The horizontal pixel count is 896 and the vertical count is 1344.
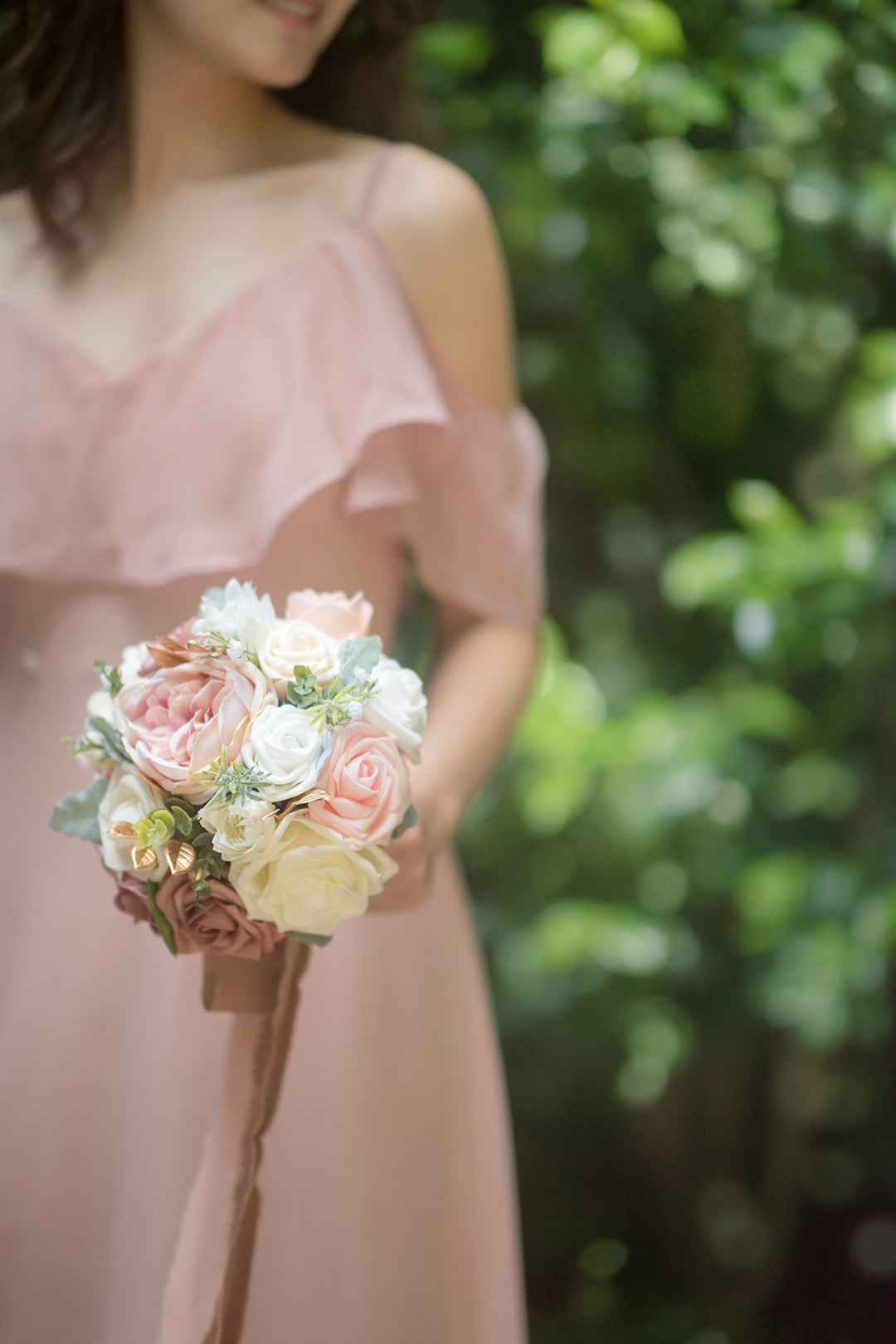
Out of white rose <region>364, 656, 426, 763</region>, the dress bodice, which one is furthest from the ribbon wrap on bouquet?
the dress bodice

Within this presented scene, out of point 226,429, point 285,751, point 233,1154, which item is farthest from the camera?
point 226,429

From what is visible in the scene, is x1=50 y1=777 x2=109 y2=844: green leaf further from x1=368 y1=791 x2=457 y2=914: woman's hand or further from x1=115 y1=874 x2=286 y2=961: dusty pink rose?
x1=368 y1=791 x2=457 y2=914: woman's hand

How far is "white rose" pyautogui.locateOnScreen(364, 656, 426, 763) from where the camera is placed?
0.60 meters

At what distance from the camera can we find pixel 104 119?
88 cm

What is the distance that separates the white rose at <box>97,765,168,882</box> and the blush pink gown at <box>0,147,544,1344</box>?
7.5 inches

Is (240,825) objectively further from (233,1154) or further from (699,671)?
(699,671)

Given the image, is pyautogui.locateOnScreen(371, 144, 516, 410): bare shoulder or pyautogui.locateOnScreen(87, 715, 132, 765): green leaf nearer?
pyautogui.locateOnScreen(87, 715, 132, 765): green leaf

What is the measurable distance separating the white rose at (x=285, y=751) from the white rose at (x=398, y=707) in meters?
0.03

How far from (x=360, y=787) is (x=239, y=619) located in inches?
4.1

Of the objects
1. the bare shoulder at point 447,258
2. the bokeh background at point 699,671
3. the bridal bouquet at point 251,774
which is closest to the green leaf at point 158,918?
the bridal bouquet at point 251,774

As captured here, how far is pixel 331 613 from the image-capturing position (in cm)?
65

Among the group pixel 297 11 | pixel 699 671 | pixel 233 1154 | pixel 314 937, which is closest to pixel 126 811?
pixel 314 937

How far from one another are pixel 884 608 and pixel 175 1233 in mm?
955

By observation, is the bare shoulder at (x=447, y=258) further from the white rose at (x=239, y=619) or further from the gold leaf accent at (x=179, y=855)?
the gold leaf accent at (x=179, y=855)
